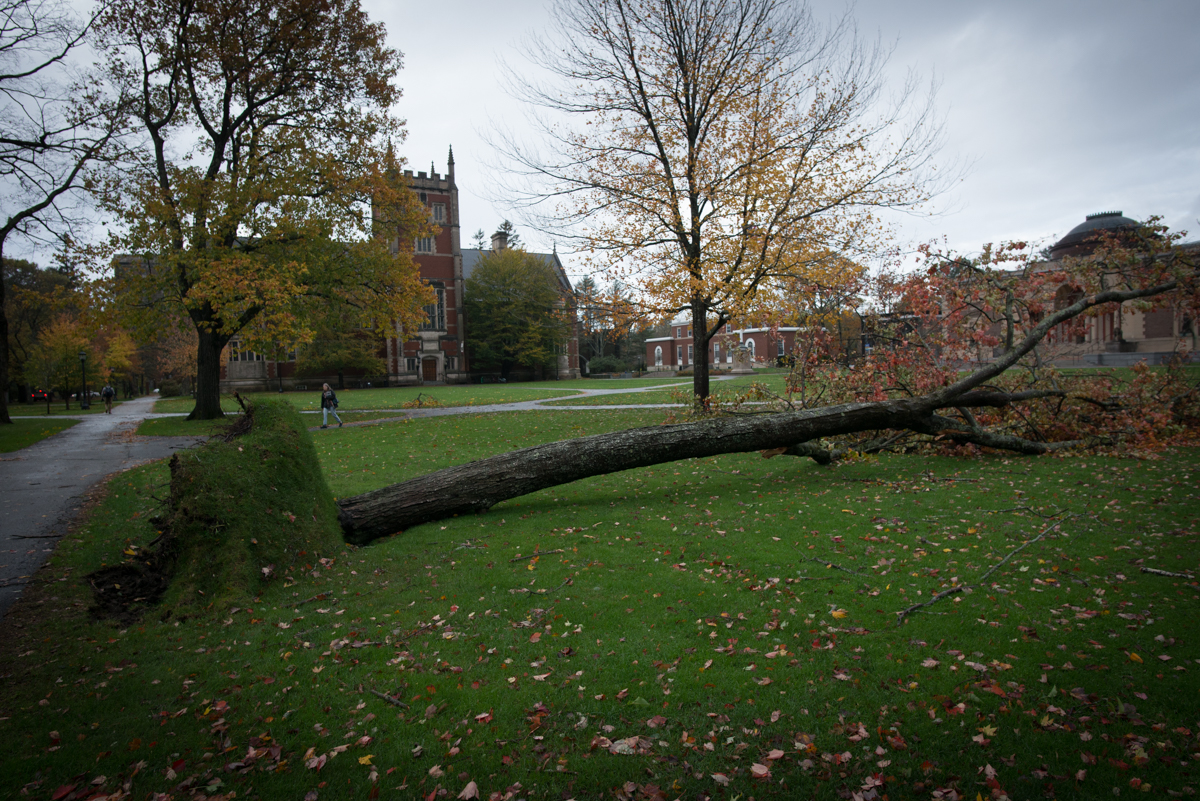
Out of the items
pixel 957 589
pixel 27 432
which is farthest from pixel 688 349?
pixel 957 589

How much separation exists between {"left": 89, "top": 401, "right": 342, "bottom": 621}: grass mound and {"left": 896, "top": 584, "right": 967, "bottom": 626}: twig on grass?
529 cm

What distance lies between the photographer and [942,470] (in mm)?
9133

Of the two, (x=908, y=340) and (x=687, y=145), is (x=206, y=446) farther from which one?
(x=687, y=145)

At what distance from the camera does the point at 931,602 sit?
177 inches

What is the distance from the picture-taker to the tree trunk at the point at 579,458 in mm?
7504

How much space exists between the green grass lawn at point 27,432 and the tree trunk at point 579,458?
1353cm

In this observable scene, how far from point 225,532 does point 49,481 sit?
796cm

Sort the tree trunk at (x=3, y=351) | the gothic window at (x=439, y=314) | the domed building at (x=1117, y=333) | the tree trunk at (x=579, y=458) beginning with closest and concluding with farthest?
the tree trunk at (x=579, y=458) → the tree trunk at (x=3, y=351) → the domed building at (x=1117, y=333) → the gothic window at (x=439, y=314)

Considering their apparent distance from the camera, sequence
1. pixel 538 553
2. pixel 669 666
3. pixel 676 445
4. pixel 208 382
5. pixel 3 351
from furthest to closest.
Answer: pixel 208 382 → pixel 3 351 → pixel 676 445 → pixel 538 553 → pixel 669 666

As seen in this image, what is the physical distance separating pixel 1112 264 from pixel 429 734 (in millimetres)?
12308

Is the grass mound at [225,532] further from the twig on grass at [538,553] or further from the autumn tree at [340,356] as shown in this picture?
the autumn tree at [340,356]

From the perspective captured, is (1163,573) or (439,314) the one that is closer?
(1163,573)

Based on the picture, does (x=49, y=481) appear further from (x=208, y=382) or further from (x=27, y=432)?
(x=27, y=432)

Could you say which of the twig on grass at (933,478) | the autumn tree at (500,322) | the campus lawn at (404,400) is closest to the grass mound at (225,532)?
the twig on grass at (933,478)
